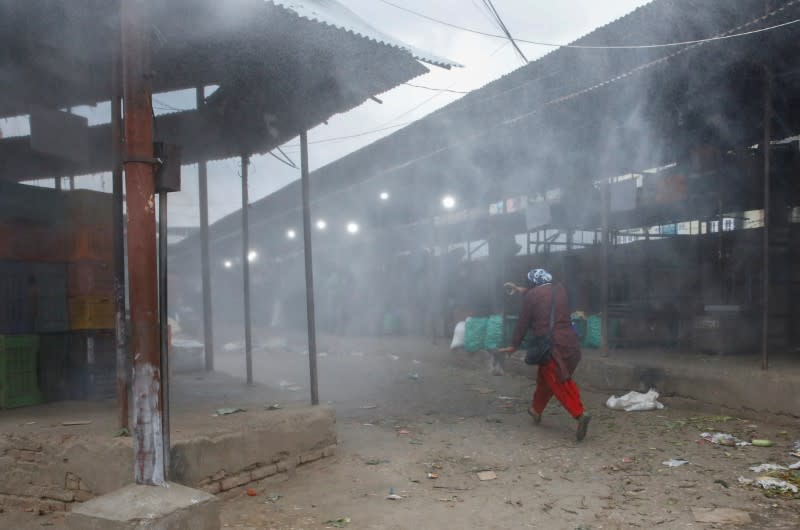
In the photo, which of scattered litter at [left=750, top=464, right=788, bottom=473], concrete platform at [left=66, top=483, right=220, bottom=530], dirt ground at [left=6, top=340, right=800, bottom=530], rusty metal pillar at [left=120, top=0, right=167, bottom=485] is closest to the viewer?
concrete platform at [left=66, top=483, right=220, bottom=530]

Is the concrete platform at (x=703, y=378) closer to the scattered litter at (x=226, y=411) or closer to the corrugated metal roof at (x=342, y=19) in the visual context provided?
the corrugated metal roof at (x=342, y=19)

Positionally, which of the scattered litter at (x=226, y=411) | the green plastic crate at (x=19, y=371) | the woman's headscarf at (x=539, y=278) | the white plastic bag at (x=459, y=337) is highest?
the woman's headscarf at (x=539, y=278)

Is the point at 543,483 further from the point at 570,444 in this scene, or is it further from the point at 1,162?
the point at 1,162

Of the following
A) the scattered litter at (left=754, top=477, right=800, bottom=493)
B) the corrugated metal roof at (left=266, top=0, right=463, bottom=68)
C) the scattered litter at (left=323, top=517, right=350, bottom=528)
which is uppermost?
the corrugated metal roof at (left=266, top=0, right=463, bottom=68)

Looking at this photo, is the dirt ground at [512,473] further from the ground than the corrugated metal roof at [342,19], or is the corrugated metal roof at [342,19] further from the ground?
the corrugated metal roof at [342,19]

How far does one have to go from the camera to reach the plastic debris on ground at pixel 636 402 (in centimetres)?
625

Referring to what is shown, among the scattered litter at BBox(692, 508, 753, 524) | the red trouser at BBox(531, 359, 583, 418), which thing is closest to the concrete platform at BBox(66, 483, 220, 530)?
the scattered litter at BBox(692, 508, 753, 524)

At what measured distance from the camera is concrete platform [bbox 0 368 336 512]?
11.9 ft

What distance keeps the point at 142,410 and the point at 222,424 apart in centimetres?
117

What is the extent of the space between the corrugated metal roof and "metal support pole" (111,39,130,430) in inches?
50.1

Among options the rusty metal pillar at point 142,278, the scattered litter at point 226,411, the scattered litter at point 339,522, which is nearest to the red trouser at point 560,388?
the scattered litter at point 339,522

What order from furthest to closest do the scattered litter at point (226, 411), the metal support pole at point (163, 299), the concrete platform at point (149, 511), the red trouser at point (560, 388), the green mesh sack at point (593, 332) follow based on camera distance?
1. the green mesh sack at point (593, 332)
2. the red trouser at point (560, 388)
3. the scattered litter at point (226, 411)
4. the metal support pole at point (163, 299)
5. the concrete platform at point (149, 511)

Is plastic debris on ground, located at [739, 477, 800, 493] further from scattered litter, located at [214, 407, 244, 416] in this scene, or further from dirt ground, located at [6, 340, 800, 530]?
scattered litter, located at [214, 407, 244, 416]

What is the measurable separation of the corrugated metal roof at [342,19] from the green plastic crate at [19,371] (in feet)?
11.9
